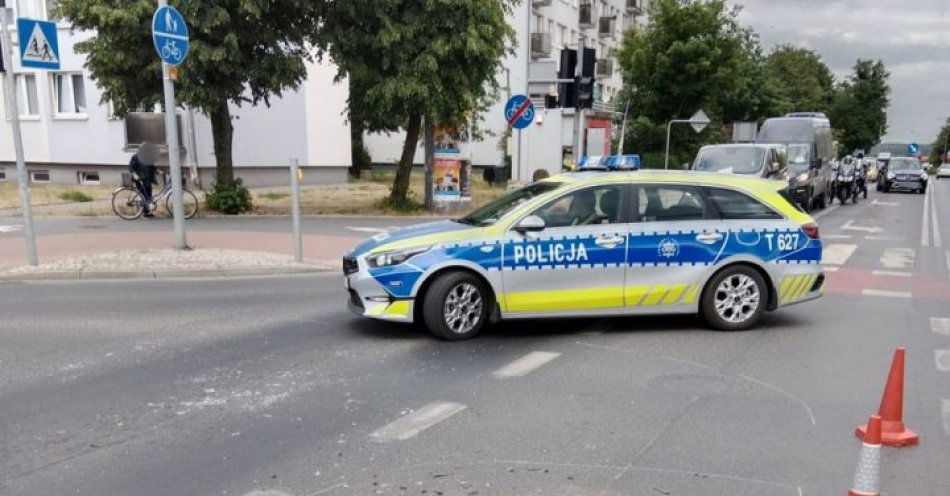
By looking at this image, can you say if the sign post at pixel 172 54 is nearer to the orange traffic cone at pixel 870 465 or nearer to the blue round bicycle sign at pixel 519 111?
the blue round bicycle sign at pixel 519 111

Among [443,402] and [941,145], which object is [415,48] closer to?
[443,402]

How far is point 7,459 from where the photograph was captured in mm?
4250

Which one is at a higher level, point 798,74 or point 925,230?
point 798,74

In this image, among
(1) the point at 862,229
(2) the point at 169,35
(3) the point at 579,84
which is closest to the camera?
(2) the point at 169,35

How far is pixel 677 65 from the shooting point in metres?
32.7

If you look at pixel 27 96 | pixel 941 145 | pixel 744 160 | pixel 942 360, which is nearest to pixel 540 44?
pixel 744 160

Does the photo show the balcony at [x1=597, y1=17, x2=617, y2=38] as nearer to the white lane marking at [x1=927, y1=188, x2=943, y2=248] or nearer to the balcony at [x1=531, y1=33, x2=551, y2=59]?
the balcony at [x1=531, y1=33, x2=551, y2=59]

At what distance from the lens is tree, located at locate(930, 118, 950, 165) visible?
397 ft

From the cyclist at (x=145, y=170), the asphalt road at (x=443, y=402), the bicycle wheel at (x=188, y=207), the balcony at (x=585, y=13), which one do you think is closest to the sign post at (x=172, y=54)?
the asphalt road at (x=443, y=402)

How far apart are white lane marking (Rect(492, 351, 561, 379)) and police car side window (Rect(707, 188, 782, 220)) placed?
241 cm

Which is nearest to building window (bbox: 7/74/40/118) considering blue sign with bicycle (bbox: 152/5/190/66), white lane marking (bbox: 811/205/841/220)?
blue sign with bicycle (bbox: 152/5/190/66)

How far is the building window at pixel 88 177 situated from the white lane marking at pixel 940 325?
2901cm

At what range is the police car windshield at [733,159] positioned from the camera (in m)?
18.7

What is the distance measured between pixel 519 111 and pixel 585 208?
9025mm
